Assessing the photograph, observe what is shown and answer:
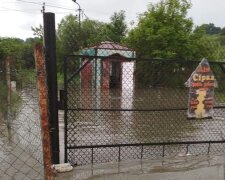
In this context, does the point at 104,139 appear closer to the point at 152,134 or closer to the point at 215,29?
the point at 152,134

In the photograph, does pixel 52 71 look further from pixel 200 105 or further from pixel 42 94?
pixel 200 105

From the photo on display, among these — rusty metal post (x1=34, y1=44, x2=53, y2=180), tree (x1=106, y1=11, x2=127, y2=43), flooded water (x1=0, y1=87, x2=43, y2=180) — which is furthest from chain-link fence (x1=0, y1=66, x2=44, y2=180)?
tree (x1=106, y1=11, x2=127, y2=43)

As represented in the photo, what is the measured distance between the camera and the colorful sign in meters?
5.43

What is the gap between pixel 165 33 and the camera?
2584 centimetres

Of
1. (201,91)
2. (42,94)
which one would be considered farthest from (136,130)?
(42,94)

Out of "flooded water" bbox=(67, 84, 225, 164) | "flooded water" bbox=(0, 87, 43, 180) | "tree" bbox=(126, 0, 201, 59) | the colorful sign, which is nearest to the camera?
"flooded water" bbox=(0, 87, 43, 180)

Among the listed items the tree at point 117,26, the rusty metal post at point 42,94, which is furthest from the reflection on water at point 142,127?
the tree at point 117,26

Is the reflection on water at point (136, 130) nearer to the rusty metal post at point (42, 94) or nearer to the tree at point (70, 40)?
the rusty metal post at point (42, 94)

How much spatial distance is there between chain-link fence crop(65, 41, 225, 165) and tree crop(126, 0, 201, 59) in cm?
1458

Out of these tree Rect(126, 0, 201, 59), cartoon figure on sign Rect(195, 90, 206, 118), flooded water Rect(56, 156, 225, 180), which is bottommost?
flooded water Rect(56, 156, 225, 180)

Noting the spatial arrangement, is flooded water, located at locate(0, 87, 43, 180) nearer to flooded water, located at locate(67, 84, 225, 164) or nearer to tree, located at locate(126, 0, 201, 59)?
flooded water, located at locate(67, 84, 225, 164)

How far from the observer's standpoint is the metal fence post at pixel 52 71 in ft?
16.0

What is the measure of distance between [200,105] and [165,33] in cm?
2089

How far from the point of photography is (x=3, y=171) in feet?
17.3
